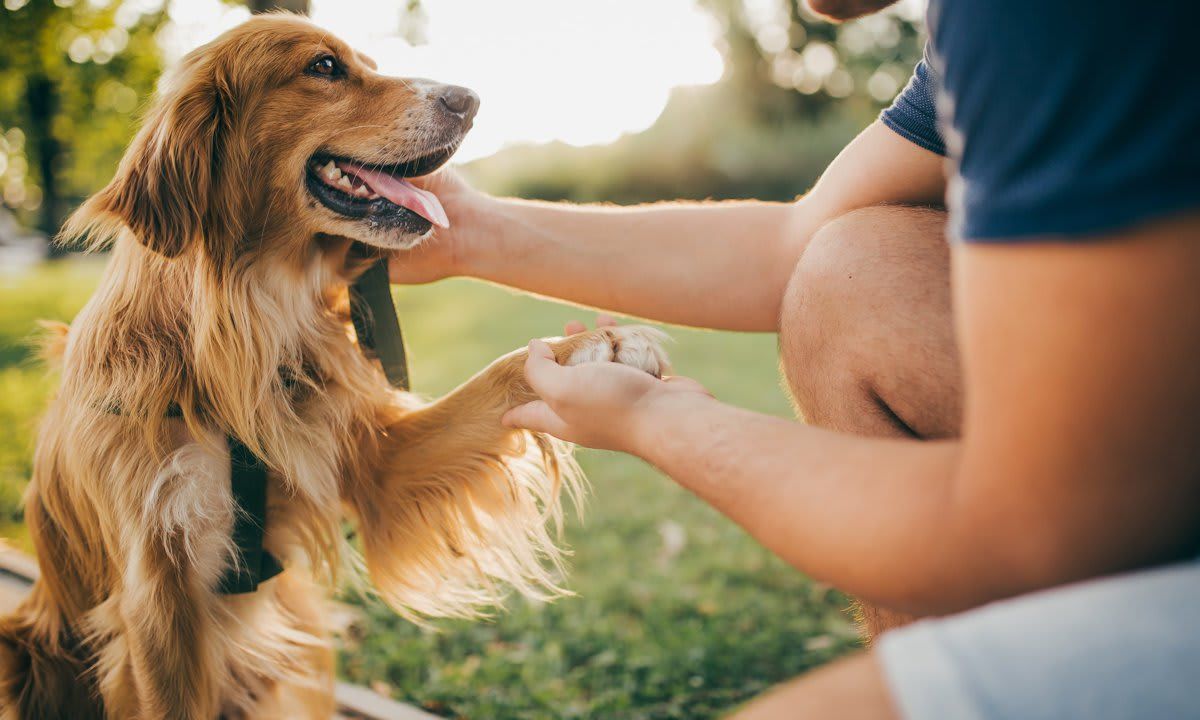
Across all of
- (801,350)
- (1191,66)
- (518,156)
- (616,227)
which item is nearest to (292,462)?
(616,227)

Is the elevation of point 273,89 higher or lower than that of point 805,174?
higher

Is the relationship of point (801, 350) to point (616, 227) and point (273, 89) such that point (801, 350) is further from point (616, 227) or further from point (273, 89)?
point (273, 89)

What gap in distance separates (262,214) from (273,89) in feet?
1.23

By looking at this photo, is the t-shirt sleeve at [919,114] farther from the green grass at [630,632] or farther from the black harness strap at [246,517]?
the black harness strap at [246,517]

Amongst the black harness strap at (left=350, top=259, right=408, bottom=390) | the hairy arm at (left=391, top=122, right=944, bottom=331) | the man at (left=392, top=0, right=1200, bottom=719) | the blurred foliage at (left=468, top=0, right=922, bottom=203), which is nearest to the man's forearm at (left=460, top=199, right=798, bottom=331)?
the hairy arm at (left=391, top=122, right=944, bottom=331)

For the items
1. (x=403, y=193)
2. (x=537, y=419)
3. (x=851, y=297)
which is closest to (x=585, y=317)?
(x=403, y=193)

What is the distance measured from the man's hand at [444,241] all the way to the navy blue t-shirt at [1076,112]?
68.0 inches

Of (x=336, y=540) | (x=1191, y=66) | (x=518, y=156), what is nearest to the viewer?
(x=1191, y=66)

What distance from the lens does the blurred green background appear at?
9.81 ft

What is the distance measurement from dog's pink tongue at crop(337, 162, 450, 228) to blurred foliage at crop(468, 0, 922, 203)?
15.5 metres

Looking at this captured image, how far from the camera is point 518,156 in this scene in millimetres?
20922

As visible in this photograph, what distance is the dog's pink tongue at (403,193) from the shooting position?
2336 mm

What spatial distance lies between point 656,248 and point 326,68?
1151mm

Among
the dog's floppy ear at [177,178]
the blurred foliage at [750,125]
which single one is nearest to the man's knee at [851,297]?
the dog's floppy ear at [177,178]
